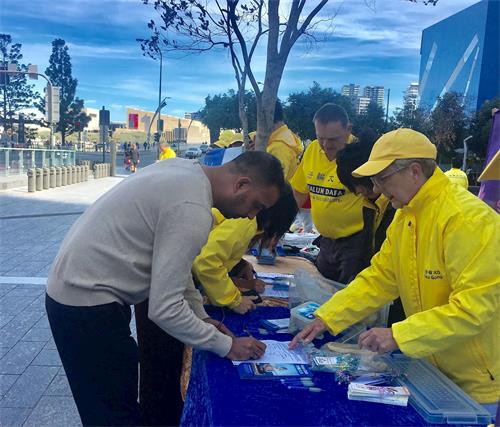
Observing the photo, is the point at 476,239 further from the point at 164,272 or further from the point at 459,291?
the point at 164,272

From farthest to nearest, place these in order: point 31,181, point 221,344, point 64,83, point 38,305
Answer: point 64,83 < point 31,181 < point 38,305 < point 221,344

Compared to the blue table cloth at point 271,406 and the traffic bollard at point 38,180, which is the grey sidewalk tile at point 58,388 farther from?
the traffic bollard at point 38,180

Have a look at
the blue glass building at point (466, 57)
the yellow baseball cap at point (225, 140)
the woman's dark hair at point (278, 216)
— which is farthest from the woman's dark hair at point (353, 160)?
the blue glass building at point (466, 57)

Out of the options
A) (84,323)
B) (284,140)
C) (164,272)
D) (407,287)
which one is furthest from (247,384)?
(284,140)

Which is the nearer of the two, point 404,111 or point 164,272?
point 164,272

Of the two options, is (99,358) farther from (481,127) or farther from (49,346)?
(481,127)

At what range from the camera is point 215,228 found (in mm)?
2217

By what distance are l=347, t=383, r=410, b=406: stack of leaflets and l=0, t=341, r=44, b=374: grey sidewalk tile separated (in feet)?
8.65

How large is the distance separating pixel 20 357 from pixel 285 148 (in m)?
3.11

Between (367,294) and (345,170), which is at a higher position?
(345,170)

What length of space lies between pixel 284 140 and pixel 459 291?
3763mm

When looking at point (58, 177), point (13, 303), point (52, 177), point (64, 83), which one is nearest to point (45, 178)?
point (52, 177)

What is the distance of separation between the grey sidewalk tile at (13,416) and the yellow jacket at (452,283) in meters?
2.22

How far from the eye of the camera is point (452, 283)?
1.56 meters
